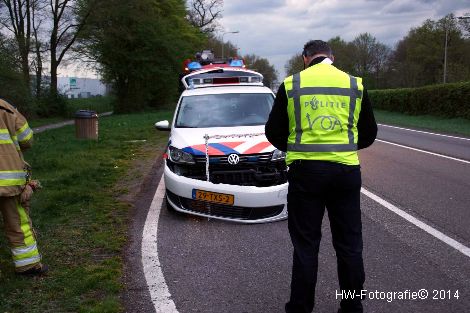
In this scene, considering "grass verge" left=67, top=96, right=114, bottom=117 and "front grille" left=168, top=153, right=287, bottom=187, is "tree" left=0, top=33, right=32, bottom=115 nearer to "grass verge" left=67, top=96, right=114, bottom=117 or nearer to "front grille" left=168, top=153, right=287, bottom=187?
"grass verge" left=67, top=96, right=114, bottom=117

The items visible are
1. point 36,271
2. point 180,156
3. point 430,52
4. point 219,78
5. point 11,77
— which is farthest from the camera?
point 430,52

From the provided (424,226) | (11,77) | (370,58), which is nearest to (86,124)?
(424,226)

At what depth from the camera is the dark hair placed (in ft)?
12.1

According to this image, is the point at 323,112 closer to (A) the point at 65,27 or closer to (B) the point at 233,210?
(B) the point at 233,210

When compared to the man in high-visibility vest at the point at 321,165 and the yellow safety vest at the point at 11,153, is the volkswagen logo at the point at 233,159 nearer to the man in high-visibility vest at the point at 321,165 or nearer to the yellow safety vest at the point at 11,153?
the yellow safety vest at the point at 11,153

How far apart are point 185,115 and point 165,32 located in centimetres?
3818

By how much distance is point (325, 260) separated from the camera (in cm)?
506

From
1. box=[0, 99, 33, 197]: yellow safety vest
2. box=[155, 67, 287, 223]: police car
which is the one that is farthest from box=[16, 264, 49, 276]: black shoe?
box=[155, 67, 287, 223]: police car

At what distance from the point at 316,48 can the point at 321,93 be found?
39cm

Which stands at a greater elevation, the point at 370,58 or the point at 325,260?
the point at 370,58

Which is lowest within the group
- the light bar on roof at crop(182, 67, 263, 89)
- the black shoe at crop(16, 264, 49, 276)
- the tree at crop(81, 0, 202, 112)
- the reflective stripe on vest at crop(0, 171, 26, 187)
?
the black shoe at crop(16, 264, 49, 276)

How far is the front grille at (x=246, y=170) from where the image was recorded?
6500 millimetres

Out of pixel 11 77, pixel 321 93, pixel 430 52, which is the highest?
pixel 430 52

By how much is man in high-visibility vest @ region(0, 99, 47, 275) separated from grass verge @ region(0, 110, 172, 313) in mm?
179
